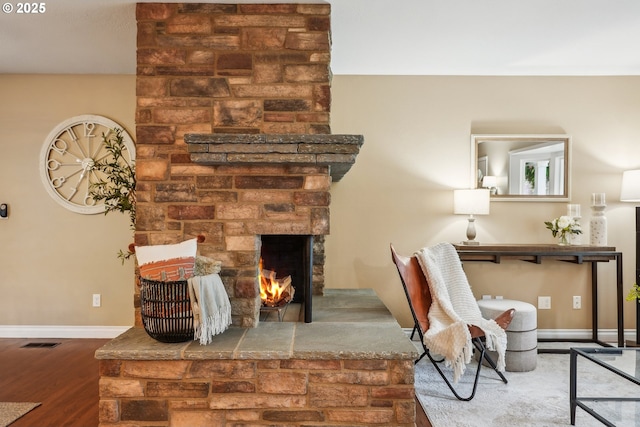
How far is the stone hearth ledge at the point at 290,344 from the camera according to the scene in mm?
2080

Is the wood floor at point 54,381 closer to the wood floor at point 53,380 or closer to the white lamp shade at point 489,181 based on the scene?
the wood floor at point 53,380

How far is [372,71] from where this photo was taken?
3.72m

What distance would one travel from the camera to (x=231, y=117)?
2486mm

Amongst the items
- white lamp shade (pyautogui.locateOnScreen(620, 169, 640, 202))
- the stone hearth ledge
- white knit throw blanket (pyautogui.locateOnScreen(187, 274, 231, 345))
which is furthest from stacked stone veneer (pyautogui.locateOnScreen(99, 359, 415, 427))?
white lamp shade (pyautogui.locateOnScreen(620, 169, 640, 202))

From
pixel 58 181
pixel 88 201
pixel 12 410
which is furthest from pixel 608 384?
pixel 58 181

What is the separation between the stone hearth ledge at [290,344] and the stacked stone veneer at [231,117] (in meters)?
0.24

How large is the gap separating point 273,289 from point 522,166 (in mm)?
2563

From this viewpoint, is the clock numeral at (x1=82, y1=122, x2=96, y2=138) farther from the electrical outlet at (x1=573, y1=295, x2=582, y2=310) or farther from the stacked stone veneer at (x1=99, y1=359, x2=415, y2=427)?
the electrical outlet at (x1=573, y1=295, x2=582, y2=310)

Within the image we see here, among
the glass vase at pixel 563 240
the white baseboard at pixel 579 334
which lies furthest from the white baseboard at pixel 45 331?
the glass vase at pixel 563 240

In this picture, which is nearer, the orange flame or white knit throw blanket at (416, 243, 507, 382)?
white knit throw blanket at (416, 243, 507, 382)

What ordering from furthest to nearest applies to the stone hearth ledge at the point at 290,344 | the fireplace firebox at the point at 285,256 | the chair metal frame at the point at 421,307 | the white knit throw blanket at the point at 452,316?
1. the fireplace firebox at the point at 285,256
2. the chair metal frame at the point at 421,307
3. the white knit throw blanket at the point at 452,316
4. the stone hearth ledge at the point at 290,344

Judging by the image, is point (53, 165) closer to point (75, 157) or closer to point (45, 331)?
point (75, 157)

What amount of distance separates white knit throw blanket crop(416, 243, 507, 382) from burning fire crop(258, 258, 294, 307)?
0.97m

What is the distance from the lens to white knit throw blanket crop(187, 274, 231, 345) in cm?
211
